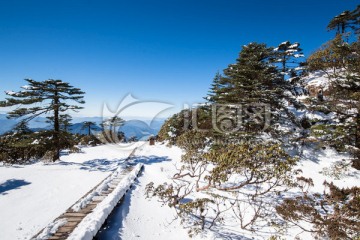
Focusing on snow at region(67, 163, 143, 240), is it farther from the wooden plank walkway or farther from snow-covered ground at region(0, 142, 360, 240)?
snow-covered ground at region(0, 142, 360, 240)

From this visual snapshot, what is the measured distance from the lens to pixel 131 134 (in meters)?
57.3

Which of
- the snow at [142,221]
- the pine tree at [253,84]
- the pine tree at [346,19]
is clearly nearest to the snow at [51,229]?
the snow at [142,221]

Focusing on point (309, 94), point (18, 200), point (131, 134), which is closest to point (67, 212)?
point (18, 200)

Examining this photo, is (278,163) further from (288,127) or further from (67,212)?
(288,127)

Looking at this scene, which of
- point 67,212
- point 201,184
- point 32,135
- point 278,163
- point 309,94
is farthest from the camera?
point 309,94

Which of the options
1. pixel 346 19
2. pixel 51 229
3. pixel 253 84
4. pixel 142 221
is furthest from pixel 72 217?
pixel 346 19

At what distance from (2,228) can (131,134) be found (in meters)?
51.5

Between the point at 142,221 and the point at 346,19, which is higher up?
the point at 346,19

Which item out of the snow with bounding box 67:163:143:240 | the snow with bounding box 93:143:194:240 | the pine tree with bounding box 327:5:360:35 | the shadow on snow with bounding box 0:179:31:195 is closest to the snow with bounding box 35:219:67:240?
the snow with bounding box 67:163:143:240

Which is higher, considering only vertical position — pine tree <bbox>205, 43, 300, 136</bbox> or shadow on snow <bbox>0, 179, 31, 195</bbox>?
pine tree <bbox>205, 43, 300, 136</bbox>

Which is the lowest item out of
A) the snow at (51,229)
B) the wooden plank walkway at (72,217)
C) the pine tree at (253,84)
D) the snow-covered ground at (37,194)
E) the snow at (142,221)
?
the snow at (142,221)

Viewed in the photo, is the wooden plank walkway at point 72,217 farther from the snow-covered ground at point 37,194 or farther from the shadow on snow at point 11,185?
→ the shadow on snow at point 11,185

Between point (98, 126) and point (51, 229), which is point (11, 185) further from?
point (98, 126)

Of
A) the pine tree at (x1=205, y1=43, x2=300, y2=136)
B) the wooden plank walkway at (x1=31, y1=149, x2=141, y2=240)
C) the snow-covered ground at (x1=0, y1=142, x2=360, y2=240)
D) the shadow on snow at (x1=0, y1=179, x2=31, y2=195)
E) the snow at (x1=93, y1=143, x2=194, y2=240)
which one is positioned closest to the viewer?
the wooden plank walkway at (x1=31, y1=149, x2=141, y2=240)
